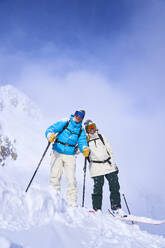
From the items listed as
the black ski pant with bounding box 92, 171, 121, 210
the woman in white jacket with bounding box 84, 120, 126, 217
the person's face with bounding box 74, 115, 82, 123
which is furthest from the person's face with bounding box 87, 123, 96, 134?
the black ski pant with bounding box 92, 171, 121, 210

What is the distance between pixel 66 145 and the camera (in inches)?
243

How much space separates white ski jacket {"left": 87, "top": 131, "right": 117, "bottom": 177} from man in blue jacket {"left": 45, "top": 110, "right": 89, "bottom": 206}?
0.69 metres

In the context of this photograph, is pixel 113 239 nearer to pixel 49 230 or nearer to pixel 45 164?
pixel 49 230

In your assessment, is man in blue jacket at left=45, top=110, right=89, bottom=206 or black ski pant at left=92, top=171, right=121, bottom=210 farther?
black ski pant at left=92, top=171, right=121, bottom=210

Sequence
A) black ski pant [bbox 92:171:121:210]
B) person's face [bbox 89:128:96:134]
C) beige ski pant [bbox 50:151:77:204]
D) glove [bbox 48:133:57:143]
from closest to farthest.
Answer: glove [bbox 48:133:57:143], beige ski pant [bbox 50:151:77:204], black ski pant [bbox 92:171:121:210], person's face [bbox 89:128:96:134]

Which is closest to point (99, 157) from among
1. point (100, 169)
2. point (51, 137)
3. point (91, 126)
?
point (100, 169)

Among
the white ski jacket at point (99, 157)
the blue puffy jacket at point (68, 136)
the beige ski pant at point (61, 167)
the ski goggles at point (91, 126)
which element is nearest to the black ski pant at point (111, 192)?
the white ski jacket at point (99, 157)

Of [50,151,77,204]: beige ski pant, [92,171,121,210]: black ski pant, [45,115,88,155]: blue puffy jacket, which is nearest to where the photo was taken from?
[50,151,77,204]: beige ski pant

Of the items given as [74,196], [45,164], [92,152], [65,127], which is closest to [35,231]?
[74,196]

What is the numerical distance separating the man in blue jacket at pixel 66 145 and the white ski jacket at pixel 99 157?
2.28 feet

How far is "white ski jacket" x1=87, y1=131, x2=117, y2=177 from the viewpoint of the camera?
260 inches

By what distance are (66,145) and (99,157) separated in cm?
126

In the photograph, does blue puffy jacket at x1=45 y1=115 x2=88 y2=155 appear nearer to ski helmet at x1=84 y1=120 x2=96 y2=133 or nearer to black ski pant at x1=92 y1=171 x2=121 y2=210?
ski helmet at x1=84 y1=120 x2=96 y2=133

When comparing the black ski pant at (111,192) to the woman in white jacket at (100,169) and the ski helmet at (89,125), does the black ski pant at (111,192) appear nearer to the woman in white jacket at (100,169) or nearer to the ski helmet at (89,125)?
the woman in white jacket at (100,169)
